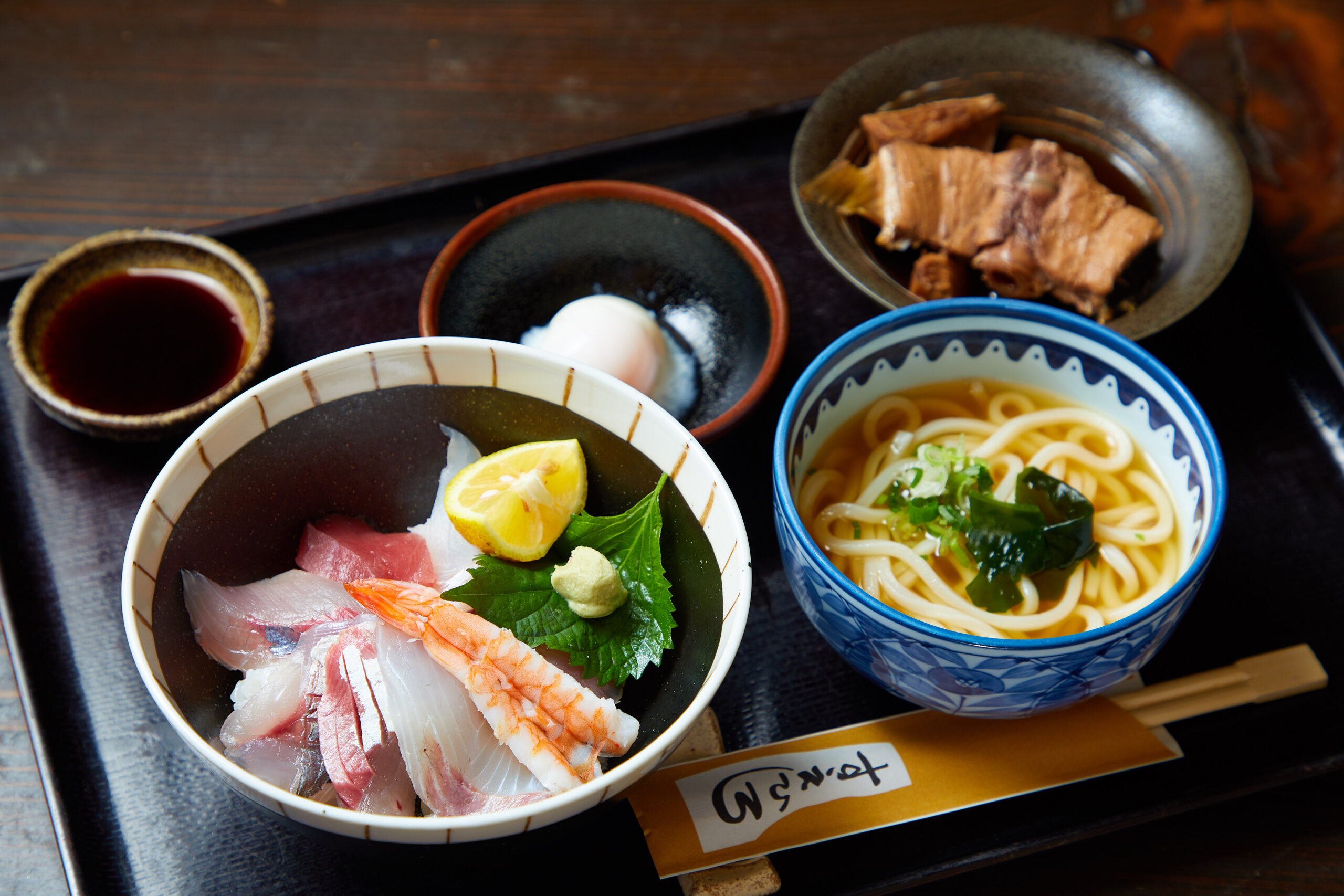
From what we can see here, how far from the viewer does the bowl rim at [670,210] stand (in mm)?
1348

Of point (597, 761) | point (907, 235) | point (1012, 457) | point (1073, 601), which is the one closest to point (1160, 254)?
point (907, 235)

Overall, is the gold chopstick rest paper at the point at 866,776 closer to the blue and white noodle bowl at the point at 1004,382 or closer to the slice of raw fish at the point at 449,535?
the blue and white noodle bowl at the point at 1004,382

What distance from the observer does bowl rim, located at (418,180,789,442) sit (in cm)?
135

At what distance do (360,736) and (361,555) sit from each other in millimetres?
222

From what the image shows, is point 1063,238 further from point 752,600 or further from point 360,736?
point 360,736

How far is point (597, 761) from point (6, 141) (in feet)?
5.64

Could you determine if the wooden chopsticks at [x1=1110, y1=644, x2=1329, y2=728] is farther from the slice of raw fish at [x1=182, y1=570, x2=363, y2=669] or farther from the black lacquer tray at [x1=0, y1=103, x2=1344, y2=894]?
the slice of raw fish at [x1=182, y1=570, x2=363, y2=669]

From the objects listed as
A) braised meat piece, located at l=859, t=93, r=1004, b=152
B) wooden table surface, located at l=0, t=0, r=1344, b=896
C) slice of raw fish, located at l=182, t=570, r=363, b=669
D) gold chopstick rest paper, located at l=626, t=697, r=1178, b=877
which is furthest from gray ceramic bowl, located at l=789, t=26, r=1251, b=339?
slice of raw fish, located at l=182, t=570, r=363, b=669

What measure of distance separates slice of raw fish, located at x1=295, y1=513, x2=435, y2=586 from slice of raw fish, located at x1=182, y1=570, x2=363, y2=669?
0.06 feet

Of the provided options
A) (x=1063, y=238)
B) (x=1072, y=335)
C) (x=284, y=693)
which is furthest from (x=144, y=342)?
(x=1063, y=238)

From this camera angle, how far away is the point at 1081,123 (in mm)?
1691

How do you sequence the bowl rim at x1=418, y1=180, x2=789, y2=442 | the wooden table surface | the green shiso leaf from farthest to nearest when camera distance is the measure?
the wooden table surface → the bowl rim at x1=418, y1=180, x2=789, y2=442 → the green shiso leaf

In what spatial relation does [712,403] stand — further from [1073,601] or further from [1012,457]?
[1073,601]

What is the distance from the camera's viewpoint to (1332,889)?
1.20 m
